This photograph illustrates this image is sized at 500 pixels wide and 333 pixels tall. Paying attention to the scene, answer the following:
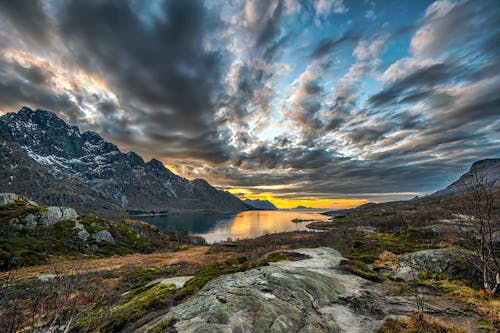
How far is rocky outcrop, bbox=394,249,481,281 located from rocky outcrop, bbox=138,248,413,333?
6819 millimetres

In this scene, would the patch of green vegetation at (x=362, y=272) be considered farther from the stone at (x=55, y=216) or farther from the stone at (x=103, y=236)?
the stone at (x=55, y=216)

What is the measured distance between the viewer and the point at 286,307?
11.9m

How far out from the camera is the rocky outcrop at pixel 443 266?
20.4 metres

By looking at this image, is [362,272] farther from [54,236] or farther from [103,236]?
[103,236]

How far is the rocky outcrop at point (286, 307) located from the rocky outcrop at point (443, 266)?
682cm

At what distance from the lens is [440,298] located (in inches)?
632

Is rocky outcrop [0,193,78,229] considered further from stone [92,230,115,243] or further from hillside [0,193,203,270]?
stone [92,230,115,243]

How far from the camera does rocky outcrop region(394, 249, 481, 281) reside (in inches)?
804

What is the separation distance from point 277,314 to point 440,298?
1300 centimetres

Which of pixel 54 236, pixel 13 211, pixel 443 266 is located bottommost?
pixel 443 266

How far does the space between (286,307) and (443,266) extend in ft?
61.3

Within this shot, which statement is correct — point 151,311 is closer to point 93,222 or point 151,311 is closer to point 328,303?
point 328,303

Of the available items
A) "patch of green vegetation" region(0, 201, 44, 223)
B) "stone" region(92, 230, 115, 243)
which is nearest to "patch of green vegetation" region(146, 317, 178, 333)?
"stone" region(92, 230, 115, 243)

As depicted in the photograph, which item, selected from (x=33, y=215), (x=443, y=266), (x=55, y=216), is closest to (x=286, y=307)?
(x=443, y=266)
